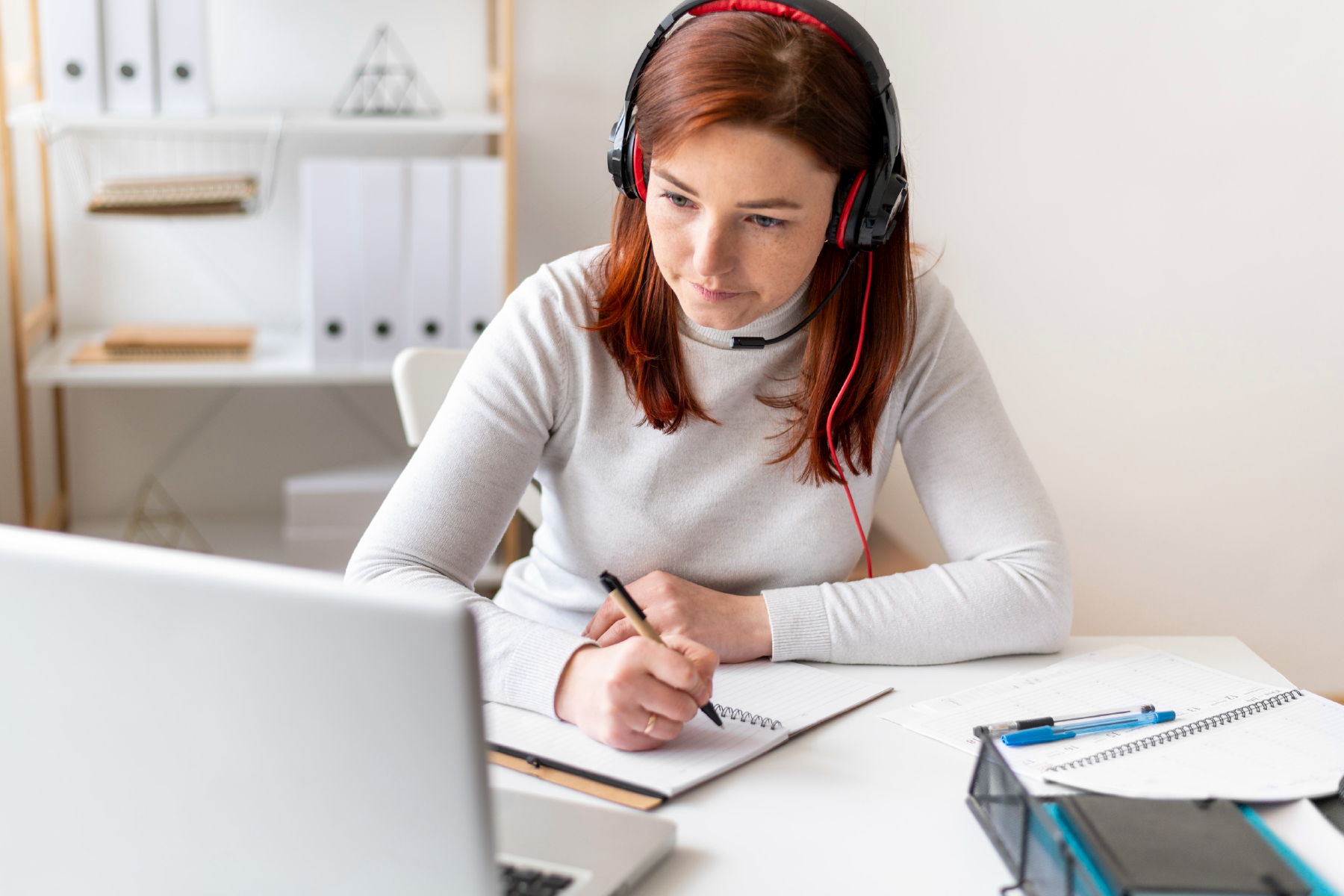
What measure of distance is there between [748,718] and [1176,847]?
0.31m

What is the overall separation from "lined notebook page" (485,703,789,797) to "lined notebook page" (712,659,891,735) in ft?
0.12

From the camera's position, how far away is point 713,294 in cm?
96

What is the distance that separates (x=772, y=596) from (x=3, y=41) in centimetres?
194

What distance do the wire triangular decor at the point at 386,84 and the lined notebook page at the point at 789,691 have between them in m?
1.58

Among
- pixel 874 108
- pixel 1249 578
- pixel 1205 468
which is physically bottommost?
pixel 1249 578

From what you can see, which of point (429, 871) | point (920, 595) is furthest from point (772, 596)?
point (429, 871)

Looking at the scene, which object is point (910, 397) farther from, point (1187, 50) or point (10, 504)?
point (10, 504)

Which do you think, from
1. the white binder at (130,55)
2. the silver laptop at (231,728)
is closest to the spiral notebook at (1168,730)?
the silver laptop at (231,728)

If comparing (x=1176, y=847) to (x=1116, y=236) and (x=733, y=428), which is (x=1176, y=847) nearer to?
(x=733, y=428)

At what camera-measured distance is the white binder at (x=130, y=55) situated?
6.15ft

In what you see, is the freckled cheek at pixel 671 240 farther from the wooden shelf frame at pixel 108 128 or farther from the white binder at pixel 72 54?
the white binder at pixel 72 54

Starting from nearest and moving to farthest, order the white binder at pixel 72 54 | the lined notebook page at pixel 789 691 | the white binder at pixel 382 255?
the lined notebook page at pixel 789 691
the white binder at pixel 72 54
the white binder at pixel 382 255

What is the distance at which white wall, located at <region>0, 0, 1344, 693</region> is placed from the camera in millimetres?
2135

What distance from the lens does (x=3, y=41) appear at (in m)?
2.12
